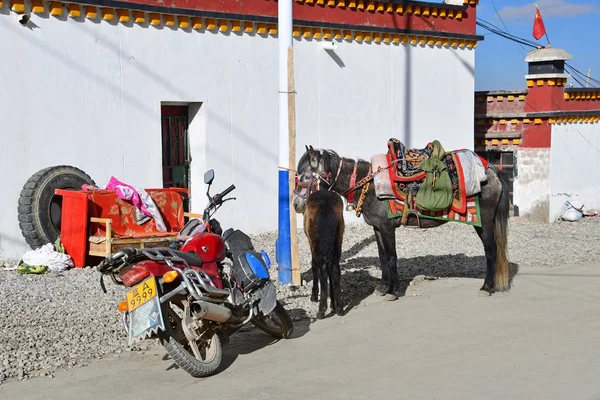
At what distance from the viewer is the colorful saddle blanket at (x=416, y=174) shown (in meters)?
8.84

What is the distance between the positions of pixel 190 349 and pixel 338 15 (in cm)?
990

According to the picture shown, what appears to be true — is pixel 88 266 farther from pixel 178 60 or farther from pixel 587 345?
pixel 587 345

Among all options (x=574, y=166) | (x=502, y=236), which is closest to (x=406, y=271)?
(x=502, y=236)

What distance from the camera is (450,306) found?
870 cm

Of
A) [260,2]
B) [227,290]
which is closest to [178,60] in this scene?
[260,2]

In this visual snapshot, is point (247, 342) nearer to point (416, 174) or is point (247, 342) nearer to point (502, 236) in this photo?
point (416, 174)

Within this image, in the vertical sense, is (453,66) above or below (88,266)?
above

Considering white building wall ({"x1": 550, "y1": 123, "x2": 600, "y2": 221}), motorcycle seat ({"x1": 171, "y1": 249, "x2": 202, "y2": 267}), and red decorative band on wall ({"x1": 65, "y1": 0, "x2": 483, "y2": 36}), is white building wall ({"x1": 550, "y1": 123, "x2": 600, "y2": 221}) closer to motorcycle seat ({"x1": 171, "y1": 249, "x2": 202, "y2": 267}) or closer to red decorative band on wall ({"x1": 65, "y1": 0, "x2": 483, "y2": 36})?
red decorative band on wall ({"x1": 65, "y1": 0, "x2": 483, "y2": 36})

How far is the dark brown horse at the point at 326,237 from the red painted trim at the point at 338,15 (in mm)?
5459

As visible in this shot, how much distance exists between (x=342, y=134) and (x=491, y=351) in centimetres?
892

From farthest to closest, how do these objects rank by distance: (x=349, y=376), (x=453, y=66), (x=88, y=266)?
1. (x=453, y=66)
2. (x=88, y=266)
3. (x=349, y=376)

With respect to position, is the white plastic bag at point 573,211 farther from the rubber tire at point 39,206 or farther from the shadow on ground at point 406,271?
the rubber tire at point 39,206

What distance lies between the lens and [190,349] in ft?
20.8

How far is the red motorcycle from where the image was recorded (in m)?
5.78
